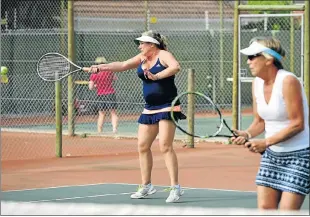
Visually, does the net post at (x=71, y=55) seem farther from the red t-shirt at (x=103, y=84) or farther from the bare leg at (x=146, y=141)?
the bare leg at (x=146, y=141)

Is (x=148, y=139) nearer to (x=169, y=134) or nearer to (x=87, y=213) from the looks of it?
(x=169, y=134)

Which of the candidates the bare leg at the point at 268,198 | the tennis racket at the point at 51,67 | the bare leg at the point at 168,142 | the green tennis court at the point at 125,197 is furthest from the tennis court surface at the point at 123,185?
the tennis racket at the point at 51,67

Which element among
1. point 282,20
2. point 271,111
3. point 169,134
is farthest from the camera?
point 282,20

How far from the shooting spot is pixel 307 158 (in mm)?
6527

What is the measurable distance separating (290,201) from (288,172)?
0.59ft

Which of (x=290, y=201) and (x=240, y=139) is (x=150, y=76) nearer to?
(x=240, y=139)

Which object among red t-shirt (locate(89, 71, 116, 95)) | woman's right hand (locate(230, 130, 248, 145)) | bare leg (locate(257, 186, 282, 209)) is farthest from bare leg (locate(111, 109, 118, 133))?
bare leg (locate(257, 186, 282, 209))

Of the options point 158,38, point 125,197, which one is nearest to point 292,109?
point 158,38

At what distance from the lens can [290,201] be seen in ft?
21.2

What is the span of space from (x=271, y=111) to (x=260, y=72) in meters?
0.26

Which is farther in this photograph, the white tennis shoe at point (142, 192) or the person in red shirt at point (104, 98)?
the person in red shirt at point (104, 98)

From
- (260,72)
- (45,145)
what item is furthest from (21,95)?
(260,72)

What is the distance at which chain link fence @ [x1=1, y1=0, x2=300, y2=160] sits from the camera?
16344 mm

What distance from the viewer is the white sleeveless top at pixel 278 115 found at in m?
6.46
